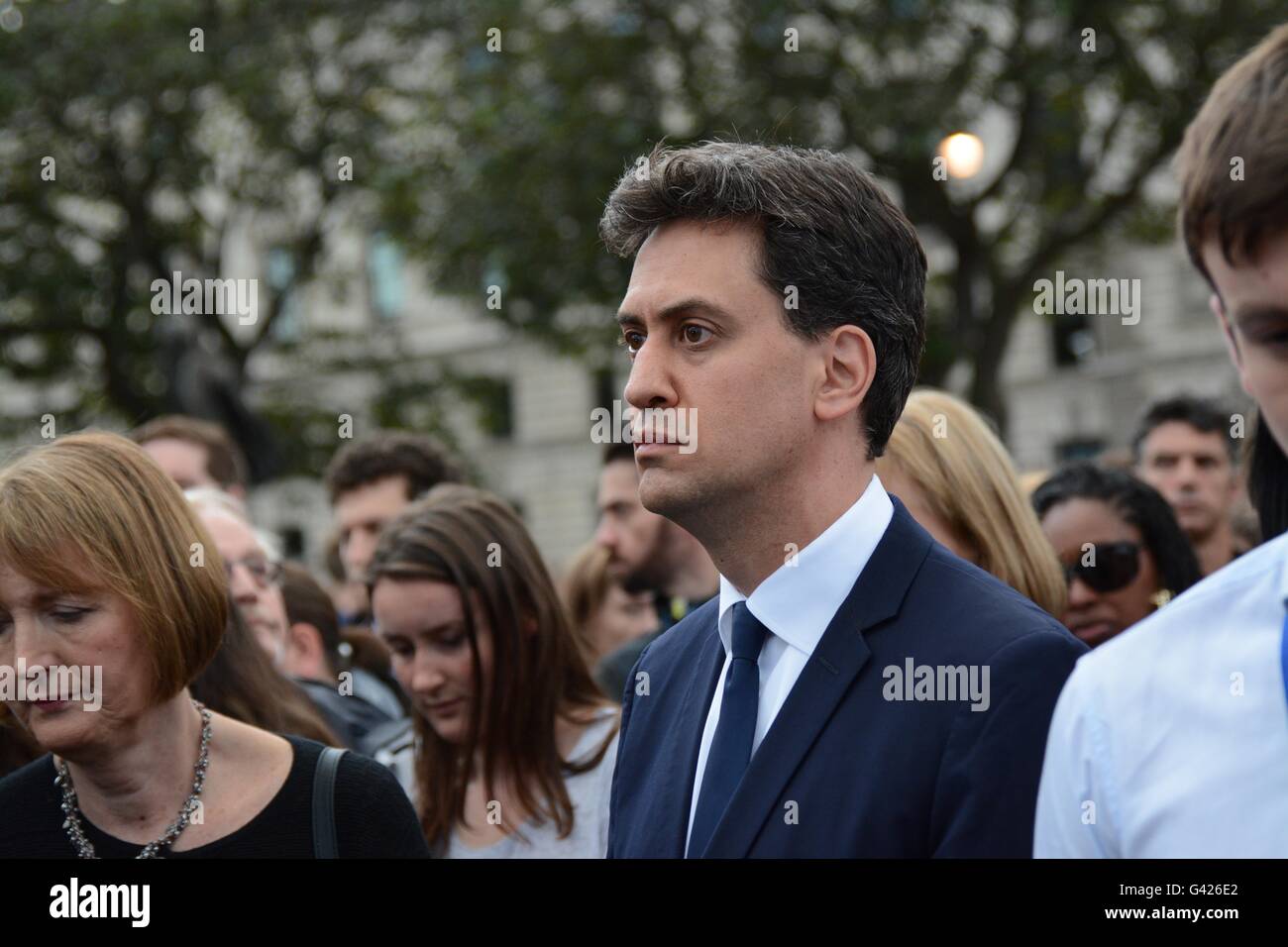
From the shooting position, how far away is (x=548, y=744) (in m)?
4.06

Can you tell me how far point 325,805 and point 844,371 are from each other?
1248 millimetres

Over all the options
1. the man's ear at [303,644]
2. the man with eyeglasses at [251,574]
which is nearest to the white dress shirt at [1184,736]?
the man with eyeglasses at [251,574]

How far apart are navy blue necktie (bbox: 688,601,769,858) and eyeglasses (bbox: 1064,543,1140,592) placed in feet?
7.53

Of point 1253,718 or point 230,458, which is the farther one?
point 230,458

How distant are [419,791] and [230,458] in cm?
300

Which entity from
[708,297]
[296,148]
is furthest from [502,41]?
[708,297]

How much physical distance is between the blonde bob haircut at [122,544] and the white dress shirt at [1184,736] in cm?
178

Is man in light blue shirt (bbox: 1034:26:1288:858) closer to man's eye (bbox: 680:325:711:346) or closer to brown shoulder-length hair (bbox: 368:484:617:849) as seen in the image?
man's eye (bbox: 680:325:711:346)

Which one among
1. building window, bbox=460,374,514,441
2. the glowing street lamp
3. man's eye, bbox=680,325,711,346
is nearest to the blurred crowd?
man's eye, bbox=680,325,711,346

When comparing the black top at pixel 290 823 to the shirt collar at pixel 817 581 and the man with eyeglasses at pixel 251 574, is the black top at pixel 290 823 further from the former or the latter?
the man with eyeglasses at pixel 251 574

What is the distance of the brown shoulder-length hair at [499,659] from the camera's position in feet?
13.2

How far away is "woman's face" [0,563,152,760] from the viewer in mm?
2895
